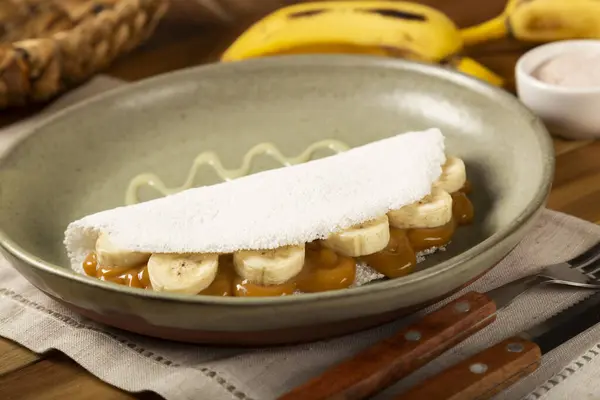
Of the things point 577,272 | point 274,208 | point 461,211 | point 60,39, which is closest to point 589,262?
point 577,272

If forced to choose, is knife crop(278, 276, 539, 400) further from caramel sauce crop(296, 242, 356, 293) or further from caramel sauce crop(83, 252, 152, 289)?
caramel sauce crop(83, 252, 152, 289)

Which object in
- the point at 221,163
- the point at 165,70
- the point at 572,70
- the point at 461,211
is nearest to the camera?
the point at 461,211

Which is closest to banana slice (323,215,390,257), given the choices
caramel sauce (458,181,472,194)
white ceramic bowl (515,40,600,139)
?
caramel sauce (458,181,472,194)

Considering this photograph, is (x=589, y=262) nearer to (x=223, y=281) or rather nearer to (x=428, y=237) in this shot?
(x=428, y=237)

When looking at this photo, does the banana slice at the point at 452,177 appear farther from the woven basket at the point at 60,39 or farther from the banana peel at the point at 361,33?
the woven basket at the point at 60,39

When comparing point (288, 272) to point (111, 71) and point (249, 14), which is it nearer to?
point (111, 71)

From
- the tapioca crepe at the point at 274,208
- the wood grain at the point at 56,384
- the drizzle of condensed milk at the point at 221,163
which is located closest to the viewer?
the wood grain at the point at 56,384

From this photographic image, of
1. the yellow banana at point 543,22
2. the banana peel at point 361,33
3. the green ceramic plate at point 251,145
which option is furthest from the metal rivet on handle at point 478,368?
the yellow banana at point 543,22
